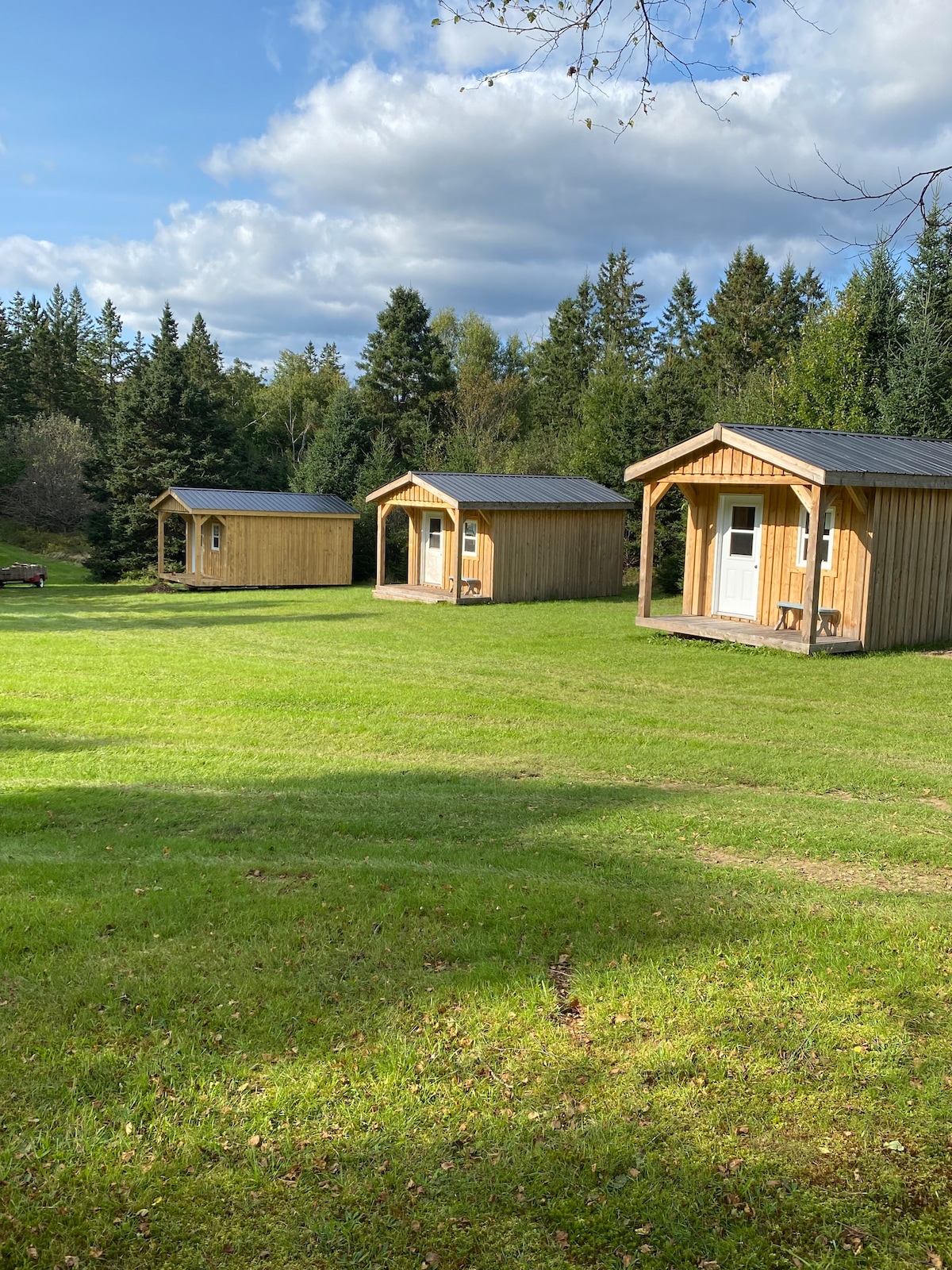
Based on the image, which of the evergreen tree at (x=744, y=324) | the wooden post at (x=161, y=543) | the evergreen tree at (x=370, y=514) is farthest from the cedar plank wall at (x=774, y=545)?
the evergreen tree at (x=744, y=324)

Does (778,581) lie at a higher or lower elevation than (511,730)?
higher

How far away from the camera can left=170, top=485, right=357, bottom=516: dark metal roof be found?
3231 centimetres

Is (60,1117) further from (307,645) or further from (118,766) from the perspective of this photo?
(307,645)

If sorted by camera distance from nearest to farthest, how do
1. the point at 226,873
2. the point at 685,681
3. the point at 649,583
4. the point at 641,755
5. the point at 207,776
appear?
1. the point at 226,873
2. the point at 207,776
3. the point at 641,755
4. the point at 685,681
5. the point at 649,583

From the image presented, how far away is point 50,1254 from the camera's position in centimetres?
304

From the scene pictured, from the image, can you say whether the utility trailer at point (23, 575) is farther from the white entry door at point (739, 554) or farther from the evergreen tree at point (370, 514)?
the white entry door at point (739, 554)

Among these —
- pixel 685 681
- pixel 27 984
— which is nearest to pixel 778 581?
pixel 685 681

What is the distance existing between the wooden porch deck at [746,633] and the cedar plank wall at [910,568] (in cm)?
65

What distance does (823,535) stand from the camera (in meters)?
17.9

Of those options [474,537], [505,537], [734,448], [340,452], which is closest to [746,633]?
[734,448]

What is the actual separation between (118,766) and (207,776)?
90 centimetres

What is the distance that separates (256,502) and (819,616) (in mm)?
20684

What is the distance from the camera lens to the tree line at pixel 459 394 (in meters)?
29.7

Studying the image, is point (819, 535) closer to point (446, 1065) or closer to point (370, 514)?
point (446, 1065)
